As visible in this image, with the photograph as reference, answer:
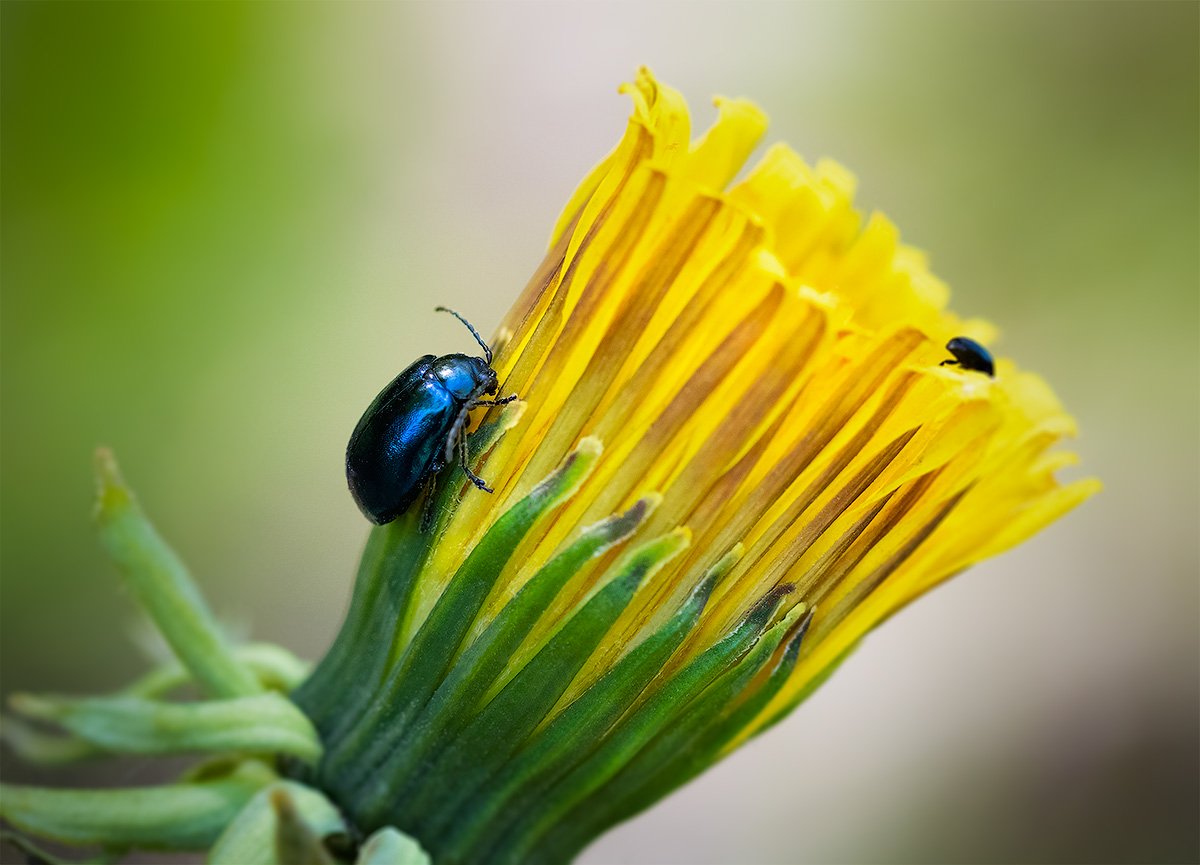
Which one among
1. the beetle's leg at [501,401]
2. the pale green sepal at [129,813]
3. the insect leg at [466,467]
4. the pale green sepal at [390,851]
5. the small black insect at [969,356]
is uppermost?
the small black insect at [969,356]

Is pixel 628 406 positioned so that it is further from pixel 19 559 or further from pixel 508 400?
pixel 19 559

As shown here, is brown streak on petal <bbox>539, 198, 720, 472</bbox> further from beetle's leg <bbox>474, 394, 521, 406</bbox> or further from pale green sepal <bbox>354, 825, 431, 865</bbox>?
pale green sepal <bbox>354, 825, 431, 865</bbox>

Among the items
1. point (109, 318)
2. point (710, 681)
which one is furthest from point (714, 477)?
point (109, 318)

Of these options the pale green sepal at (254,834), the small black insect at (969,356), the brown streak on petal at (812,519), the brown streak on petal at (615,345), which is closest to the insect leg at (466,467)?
the brown streak on petal at (615,345)

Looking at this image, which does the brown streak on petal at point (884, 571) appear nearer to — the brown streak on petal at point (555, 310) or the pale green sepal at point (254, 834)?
the brown streak on petal at point (555, 310)

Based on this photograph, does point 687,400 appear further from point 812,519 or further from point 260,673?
point 260,673

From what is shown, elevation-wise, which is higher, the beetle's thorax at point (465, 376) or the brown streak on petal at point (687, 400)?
the brown streak on petal at point (687, 400)

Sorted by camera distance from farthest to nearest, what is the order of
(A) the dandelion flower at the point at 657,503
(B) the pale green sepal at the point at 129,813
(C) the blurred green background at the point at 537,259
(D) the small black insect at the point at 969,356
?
(C) the blurred green background at the point at 537,259, (D) the small black insect at the point at 969,356, (B) the pale green sepal at the point at 129,813, (A) the dandelion flower at the point at 657,503
